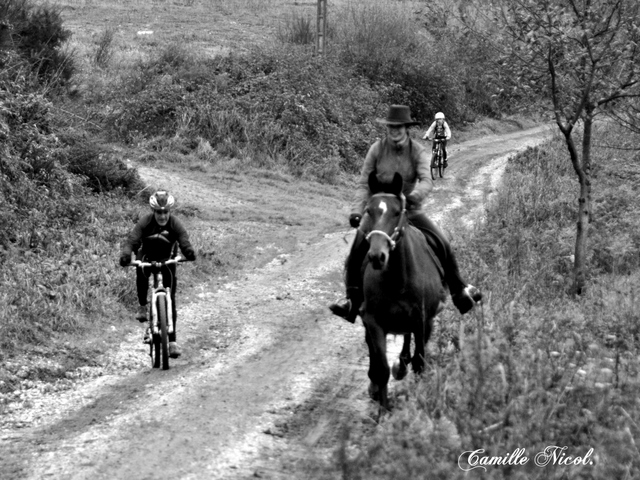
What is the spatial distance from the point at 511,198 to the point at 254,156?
8167mm

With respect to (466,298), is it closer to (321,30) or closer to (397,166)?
(397,166)

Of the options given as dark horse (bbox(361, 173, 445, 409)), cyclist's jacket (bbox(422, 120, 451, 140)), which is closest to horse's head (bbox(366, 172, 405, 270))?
dark horse (bbox(361, 173, 445, 409))

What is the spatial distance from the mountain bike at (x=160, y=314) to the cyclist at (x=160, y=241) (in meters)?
0.09

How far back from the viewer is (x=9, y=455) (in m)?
7.45

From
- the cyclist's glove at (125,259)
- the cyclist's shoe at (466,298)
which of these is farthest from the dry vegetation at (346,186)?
the cyclist's glove at (125,259)

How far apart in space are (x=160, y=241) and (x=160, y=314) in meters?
0.88

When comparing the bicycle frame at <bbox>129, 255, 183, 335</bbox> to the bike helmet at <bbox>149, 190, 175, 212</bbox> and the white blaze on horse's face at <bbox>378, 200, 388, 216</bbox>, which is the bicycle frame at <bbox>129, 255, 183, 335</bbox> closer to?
the bike helmet at <bbox>149, 190, 175, 212</bbox>

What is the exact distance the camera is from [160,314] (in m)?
10.1

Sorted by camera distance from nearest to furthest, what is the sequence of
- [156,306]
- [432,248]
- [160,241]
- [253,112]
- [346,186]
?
[432,248] → [156,306] → [160,241] → [346,186] → [253,112]

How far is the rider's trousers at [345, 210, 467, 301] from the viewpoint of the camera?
8.59 metres

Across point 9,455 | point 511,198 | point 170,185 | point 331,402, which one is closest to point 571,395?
point 331,402

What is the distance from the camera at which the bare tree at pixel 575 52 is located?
12211 millimetres

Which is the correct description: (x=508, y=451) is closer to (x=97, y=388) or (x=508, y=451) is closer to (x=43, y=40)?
(x=97, y=388)

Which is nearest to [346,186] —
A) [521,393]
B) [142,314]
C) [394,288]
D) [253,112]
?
[253,112]
